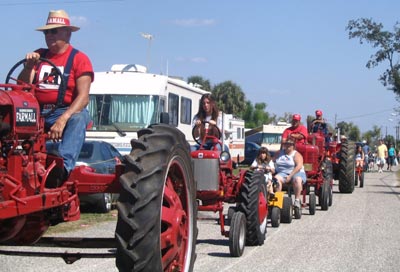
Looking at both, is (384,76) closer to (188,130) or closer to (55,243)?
(188,130)

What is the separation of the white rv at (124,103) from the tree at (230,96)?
6017cm

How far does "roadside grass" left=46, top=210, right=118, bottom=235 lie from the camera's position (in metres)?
10.8

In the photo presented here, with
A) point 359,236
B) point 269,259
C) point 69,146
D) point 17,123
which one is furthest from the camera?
point 359,236

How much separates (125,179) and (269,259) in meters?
4.55

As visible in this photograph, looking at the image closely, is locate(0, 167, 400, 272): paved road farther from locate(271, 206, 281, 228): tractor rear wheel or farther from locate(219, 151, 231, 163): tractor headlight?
locate(219, 151, 231, 163): tractor headlight

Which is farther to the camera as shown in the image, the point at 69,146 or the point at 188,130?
the point at 188,130

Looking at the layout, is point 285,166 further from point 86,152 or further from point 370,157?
point 370,157

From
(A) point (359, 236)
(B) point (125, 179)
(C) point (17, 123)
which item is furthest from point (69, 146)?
(A) point (359, 236)

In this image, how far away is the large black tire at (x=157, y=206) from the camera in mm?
4250

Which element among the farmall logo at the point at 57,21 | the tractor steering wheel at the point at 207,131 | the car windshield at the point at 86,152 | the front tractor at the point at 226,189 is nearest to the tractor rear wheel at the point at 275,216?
the front tractor at the point at 226,189

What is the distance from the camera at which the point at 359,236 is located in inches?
418

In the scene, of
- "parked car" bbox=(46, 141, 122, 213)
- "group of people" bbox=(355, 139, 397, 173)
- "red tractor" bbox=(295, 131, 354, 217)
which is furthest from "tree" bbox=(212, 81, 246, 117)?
"parked car" bbox=(46, 141, 122, 213)

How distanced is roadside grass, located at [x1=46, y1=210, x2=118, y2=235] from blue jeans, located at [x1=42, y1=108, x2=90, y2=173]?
523 centimetres

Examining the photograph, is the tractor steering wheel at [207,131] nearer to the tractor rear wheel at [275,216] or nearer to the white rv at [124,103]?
the tractor rear wheel at [275,216]
